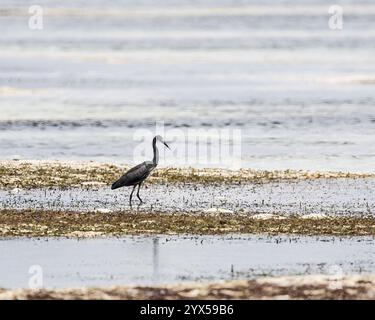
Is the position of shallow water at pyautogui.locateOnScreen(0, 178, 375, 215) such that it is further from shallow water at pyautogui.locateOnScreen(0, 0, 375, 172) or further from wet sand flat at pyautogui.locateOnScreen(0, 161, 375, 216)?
shallow water at pyautogui.locateOnScreen(0, 0, 375, 172)

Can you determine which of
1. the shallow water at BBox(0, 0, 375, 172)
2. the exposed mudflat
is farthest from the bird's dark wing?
the exposed mudflat

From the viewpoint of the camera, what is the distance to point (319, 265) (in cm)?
1986

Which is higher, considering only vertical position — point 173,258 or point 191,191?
point 191,191

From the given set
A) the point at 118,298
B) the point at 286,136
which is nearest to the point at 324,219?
the point at 118,298

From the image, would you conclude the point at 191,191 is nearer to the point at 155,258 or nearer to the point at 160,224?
the point at 160,224

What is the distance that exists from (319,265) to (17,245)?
5052mm

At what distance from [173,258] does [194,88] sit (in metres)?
33.4

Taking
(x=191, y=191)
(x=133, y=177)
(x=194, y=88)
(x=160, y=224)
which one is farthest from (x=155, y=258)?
(x=194, y=88)

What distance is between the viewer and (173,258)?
2048 centimetres

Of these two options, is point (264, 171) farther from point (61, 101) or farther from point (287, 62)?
point (287, 62)

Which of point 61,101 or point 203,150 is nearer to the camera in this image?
point 203,150

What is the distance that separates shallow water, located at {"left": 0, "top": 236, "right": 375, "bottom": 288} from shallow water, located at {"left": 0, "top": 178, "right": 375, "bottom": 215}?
10.4 ft

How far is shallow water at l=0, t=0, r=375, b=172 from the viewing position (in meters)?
36.8

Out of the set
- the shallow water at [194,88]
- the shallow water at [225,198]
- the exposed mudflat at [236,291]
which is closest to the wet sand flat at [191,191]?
the shallow water at [225,198]
